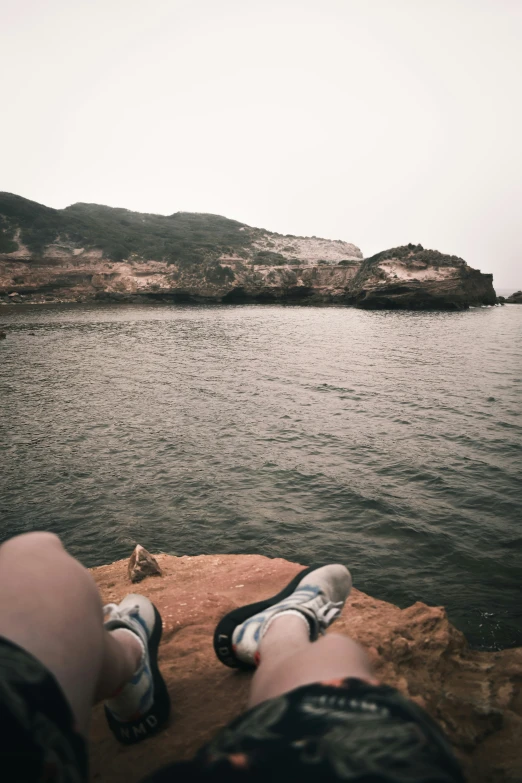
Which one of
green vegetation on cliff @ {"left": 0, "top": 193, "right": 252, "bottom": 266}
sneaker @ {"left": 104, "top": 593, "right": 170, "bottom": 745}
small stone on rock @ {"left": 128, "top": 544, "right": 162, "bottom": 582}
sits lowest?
small stone on rock @ {"left": 128, "top": 544, "right": 162, "bottom": 582}

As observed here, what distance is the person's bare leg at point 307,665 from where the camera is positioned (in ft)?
4.50

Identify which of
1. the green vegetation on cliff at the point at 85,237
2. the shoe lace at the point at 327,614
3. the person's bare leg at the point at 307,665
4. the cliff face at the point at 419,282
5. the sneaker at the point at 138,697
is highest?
the green vegetation on cliff at the point at 85,237

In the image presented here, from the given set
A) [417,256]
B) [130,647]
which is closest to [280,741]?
[130,647]

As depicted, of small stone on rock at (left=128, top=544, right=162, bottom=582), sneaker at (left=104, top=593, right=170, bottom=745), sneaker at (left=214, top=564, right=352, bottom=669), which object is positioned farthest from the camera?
small stone on rock at (left=128, top=544, right=162, bottom=582)

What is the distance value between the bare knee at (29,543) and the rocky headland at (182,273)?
57433 mm

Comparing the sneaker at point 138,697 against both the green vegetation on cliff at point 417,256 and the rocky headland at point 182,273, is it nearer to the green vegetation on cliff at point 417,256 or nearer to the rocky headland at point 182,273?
the rocky headland at point 182,273

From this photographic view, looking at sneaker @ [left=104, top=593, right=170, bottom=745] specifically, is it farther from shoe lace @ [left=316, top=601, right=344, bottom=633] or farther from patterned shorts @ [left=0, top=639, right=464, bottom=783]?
patterned shorts @ [left=0, top=639, right=464, bottom=783]

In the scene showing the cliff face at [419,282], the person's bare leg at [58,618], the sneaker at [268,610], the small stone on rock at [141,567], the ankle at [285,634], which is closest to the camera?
the person's bare leg at [58,618]

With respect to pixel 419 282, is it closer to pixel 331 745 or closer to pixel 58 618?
pixel 58 618

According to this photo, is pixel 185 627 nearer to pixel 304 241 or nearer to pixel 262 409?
pixel 262 409

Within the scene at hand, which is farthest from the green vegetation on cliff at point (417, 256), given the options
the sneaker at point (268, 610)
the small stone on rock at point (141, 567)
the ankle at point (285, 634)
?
the ankle at point (285, 634)

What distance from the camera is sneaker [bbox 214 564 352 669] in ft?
7.79

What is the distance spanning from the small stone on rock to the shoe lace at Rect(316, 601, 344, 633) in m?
2.90

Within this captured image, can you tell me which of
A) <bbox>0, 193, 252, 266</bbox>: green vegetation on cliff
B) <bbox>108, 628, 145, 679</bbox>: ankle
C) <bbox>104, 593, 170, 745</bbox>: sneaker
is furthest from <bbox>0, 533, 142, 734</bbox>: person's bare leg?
<bbox>0, 193, 252, 266</bbox>: green vegetation on cliff
